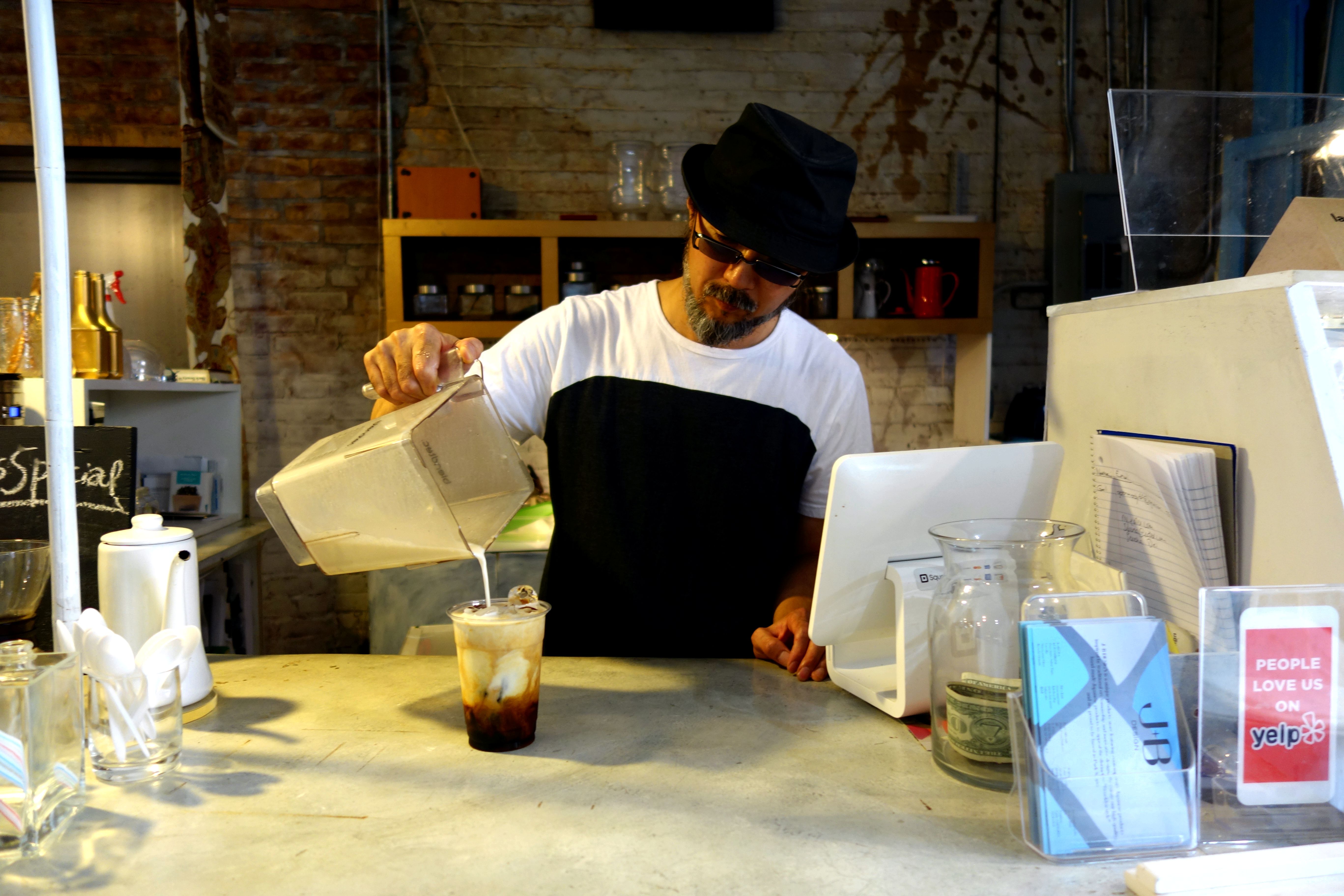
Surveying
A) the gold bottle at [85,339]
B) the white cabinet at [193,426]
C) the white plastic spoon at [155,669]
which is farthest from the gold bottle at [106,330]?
the white plastic spoon at [155,669]

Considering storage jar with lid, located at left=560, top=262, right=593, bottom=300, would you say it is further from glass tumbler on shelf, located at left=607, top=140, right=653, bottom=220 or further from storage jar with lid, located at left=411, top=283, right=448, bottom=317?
storage jar with lid, located at left=411, top=283, right=448, bottom=317

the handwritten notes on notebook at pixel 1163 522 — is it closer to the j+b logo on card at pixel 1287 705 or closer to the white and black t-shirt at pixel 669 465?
the j+b logo on card at pixel 1287 705

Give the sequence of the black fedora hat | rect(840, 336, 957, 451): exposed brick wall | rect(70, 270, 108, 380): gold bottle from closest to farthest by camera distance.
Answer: the black fedora hat
rect(70, 270, 108, 380): gold bottle
rect(840, 336, 957, 451): exposed brick wall

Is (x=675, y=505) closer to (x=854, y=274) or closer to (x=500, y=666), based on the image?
(x=500, y=666)

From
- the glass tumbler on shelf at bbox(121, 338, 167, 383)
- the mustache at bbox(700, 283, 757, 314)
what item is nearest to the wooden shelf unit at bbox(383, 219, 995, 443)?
the glass tumbler on shelf at bbox(121, 338, 167, 383)

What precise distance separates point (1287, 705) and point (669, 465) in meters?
1.08

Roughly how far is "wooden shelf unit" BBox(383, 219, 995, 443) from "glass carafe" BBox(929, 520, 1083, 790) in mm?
2309

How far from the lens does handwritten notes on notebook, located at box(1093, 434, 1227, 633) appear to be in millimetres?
1015

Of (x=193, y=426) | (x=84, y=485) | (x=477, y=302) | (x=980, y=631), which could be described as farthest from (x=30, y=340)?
(x=980, y=631)

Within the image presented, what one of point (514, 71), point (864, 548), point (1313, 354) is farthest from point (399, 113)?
point (1313, 354)

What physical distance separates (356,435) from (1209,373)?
98 centimetres

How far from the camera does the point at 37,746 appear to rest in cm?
80

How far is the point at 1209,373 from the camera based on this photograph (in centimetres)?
105

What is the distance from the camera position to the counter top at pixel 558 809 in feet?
2.39
